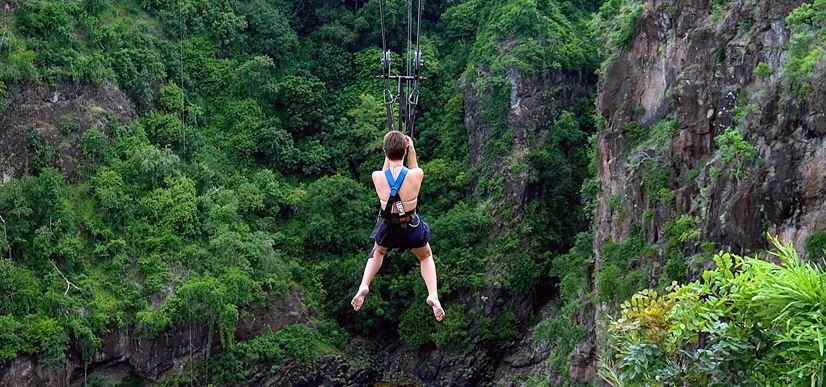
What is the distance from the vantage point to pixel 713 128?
2050 cm

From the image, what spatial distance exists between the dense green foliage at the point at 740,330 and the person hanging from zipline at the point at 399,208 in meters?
2.49

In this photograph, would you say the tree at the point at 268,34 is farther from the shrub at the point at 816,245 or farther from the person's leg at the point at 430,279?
the person's leg at the point at 430,279

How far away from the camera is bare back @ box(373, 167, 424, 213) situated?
381 inches

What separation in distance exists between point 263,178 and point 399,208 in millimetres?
25097

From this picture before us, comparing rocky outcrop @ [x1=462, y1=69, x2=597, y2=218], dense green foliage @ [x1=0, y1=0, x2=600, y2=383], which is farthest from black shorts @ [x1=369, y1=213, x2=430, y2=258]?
rocky outcrop @ [x1=462, y1=69, x2=597, y2=218]

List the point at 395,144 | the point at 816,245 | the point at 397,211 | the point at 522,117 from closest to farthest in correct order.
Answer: the point at 395,144 < the point at 397,211 < the point at 816,245 < the point at 522,117

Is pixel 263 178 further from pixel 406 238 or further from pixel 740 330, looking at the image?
pixel 740 330

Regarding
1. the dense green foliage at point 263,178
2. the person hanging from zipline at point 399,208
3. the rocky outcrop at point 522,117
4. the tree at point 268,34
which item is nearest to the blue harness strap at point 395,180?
the person hanging from zipline at point 399,208

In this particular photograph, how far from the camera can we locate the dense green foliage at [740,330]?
9647mm

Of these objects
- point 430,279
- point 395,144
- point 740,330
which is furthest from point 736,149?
point 395,144

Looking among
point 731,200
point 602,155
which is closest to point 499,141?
point 602,155

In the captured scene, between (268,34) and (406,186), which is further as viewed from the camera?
(268,34)

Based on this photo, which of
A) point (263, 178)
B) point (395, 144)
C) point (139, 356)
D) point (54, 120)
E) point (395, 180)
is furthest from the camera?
point (263, 178)

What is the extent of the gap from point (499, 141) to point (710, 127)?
44.1ft
